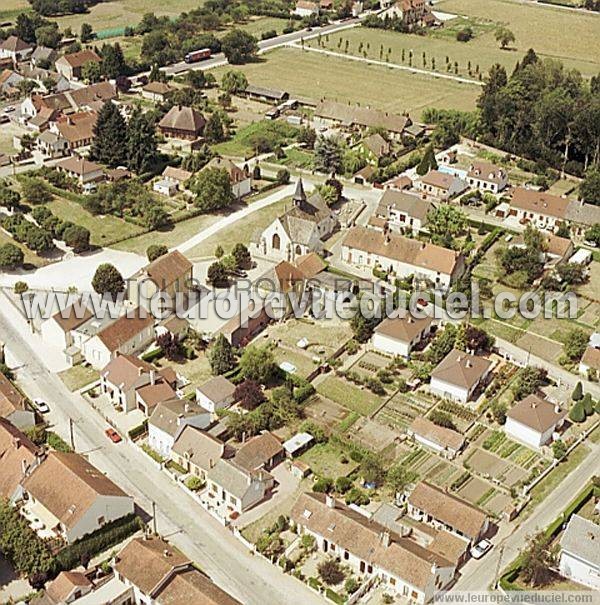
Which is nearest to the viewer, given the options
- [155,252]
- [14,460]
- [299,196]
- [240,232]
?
[14,460]

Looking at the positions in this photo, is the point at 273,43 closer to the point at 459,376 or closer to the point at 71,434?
the point at 459,376

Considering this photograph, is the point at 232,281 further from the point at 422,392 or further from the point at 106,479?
the point at 106,479

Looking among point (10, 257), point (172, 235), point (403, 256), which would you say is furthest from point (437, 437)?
point (10, 257)

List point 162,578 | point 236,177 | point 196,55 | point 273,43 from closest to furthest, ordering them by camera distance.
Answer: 1. point 162,578
2. point 236,177
3. point 196,55
4. point 273,43

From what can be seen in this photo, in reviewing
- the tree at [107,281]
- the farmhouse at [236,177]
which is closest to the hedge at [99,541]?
the tree at [107,281]

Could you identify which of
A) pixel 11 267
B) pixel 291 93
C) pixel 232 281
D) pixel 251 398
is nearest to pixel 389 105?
pixel 291 93

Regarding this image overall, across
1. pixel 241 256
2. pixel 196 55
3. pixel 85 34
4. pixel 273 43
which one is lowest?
pixel 241 256

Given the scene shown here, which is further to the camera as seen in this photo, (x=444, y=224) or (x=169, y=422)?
(x=444, y=224)

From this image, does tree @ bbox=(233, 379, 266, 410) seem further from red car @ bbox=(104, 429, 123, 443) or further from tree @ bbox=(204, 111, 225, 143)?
tree @ bbox=(204, 111, 225, 143)
